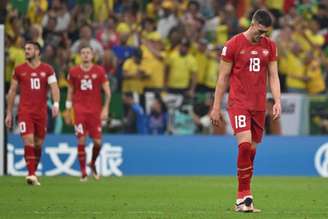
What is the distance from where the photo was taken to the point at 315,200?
1634 cm

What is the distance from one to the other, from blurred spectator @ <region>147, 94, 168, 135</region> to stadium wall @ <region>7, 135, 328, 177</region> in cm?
20

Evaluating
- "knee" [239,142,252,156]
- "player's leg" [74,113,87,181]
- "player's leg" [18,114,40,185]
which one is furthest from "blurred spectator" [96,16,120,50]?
"knee" [239,142,252,156]

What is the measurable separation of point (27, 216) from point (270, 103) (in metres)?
14.6

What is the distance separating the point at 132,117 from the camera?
1028 inches

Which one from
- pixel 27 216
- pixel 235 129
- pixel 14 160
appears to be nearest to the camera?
pixel 27 216

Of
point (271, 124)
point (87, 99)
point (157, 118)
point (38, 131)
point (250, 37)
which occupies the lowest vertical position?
point (271, 124)

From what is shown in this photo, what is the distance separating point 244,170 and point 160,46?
14355 millimetres

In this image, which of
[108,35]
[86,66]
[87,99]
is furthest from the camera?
[108,35]

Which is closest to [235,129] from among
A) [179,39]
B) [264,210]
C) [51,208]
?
[264,210]

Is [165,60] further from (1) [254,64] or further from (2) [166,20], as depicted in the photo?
(1) [254,64]

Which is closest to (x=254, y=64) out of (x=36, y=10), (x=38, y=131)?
(x=38, y=131)

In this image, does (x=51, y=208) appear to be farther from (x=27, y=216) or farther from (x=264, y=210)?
(x=264, y=210)

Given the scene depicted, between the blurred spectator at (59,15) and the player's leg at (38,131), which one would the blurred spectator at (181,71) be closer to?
the blurred spectator at (59,15)

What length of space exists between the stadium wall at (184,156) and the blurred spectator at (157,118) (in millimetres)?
204
